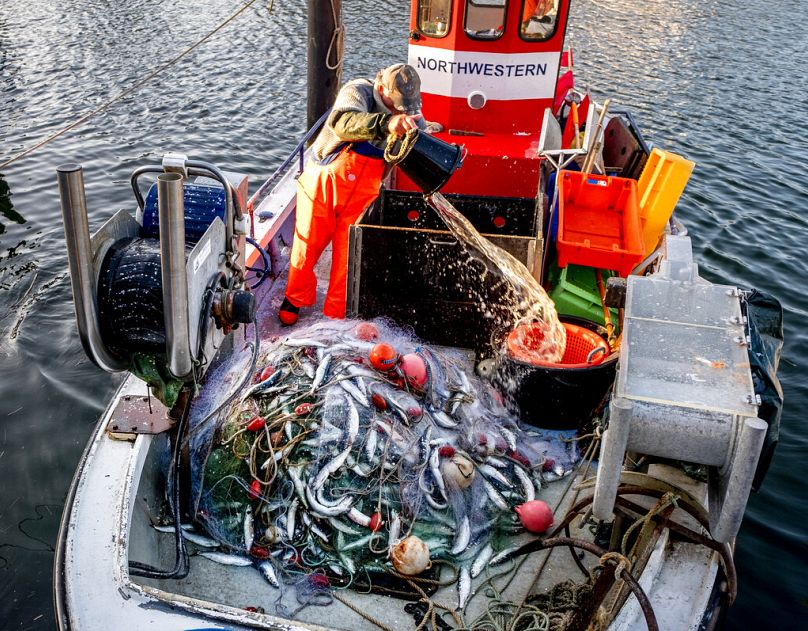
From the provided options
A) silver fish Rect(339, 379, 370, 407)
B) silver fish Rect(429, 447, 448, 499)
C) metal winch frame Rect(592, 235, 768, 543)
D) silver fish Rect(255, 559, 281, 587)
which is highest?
metal winch frame Rect(592, 235, 768, 543)

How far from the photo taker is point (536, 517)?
4.15 meters

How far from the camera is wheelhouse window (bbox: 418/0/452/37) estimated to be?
6984mm

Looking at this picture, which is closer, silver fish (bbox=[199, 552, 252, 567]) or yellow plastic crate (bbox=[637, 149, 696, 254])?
silver fish (bbox=[199, 552, 252, 567])

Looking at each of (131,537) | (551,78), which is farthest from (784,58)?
(131,537)

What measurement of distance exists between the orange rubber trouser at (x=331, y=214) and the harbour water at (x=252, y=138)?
8.40ft

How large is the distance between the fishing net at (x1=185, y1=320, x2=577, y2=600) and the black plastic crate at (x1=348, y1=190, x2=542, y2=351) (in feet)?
2.78

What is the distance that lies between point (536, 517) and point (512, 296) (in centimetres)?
179

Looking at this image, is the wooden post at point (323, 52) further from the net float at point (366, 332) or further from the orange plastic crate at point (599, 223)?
the net float at point (366, 332)

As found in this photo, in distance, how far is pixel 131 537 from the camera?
3475 millimetres

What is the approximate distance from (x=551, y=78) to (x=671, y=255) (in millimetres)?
4145

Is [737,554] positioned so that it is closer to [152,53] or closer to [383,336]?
[383,336]

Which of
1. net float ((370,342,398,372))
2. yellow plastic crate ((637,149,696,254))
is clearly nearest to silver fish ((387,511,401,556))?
net float ((370,342,398,372))

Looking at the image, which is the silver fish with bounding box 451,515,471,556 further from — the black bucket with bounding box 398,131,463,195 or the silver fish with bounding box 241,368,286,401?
the black bucket with bounding box 398,131,463,195

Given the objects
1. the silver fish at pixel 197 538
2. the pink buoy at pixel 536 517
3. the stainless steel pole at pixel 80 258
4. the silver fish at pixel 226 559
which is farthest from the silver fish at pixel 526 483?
the stainless steel pole at pixel 80 258
